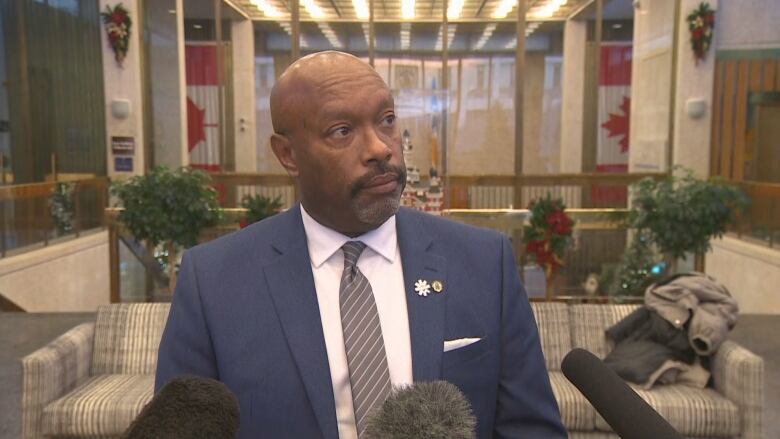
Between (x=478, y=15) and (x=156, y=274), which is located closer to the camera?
(x=156, y=274)

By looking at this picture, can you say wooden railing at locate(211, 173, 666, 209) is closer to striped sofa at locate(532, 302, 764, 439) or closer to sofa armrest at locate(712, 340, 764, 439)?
striped sofa at locate(532, 302, 764, 439)

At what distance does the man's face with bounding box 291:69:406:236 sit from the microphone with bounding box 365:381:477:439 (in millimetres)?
600

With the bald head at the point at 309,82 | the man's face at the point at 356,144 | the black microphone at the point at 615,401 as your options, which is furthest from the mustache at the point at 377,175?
the black microphone at the point at 615,401

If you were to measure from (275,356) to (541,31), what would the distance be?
22.9 feet

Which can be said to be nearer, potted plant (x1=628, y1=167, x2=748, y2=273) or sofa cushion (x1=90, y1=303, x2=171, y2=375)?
sofa cushion (x1=90, y1=303, x2=171, y2=375)

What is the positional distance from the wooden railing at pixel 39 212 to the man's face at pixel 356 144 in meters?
6.67

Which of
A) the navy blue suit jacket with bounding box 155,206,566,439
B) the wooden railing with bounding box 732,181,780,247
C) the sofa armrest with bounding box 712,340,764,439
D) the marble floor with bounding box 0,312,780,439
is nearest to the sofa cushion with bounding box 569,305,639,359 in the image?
the sofa armrest with bounding box 712,340,764,439

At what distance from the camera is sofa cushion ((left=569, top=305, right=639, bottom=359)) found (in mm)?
4086

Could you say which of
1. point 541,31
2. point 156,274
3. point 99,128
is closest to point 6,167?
point 99,128

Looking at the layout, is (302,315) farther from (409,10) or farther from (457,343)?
(409,10)

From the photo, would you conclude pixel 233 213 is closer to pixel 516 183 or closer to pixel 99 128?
pixel 99 128

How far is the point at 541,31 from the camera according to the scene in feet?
24.8

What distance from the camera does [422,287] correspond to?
118 centimetres

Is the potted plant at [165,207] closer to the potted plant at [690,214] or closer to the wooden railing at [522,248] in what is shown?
the wooden railing at [522,248]
